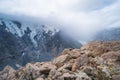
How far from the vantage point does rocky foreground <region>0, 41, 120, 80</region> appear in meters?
54.3

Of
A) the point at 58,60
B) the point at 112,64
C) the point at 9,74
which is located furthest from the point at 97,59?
the point at 9,74

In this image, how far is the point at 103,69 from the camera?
56.0 metres

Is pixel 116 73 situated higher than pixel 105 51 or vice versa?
pixel 105 51

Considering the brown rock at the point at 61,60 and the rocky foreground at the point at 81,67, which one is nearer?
the rocky foreground at the point at 81,67

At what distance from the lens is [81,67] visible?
57.0 metres

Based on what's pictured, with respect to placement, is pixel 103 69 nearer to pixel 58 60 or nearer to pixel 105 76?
pixel 105 76

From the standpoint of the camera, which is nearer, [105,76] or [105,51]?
[105,76]

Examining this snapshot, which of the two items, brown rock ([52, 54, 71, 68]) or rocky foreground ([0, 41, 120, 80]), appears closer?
rocky foreground ([0, 41, 120, 80])

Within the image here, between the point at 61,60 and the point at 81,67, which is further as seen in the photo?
the point at 61,60

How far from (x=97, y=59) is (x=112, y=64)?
3020 mm

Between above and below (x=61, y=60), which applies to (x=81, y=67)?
below

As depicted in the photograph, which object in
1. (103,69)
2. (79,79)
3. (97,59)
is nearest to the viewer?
(79,79)

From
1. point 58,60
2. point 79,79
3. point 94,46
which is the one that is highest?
point 94,46

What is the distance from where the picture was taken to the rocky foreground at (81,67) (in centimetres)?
5434
